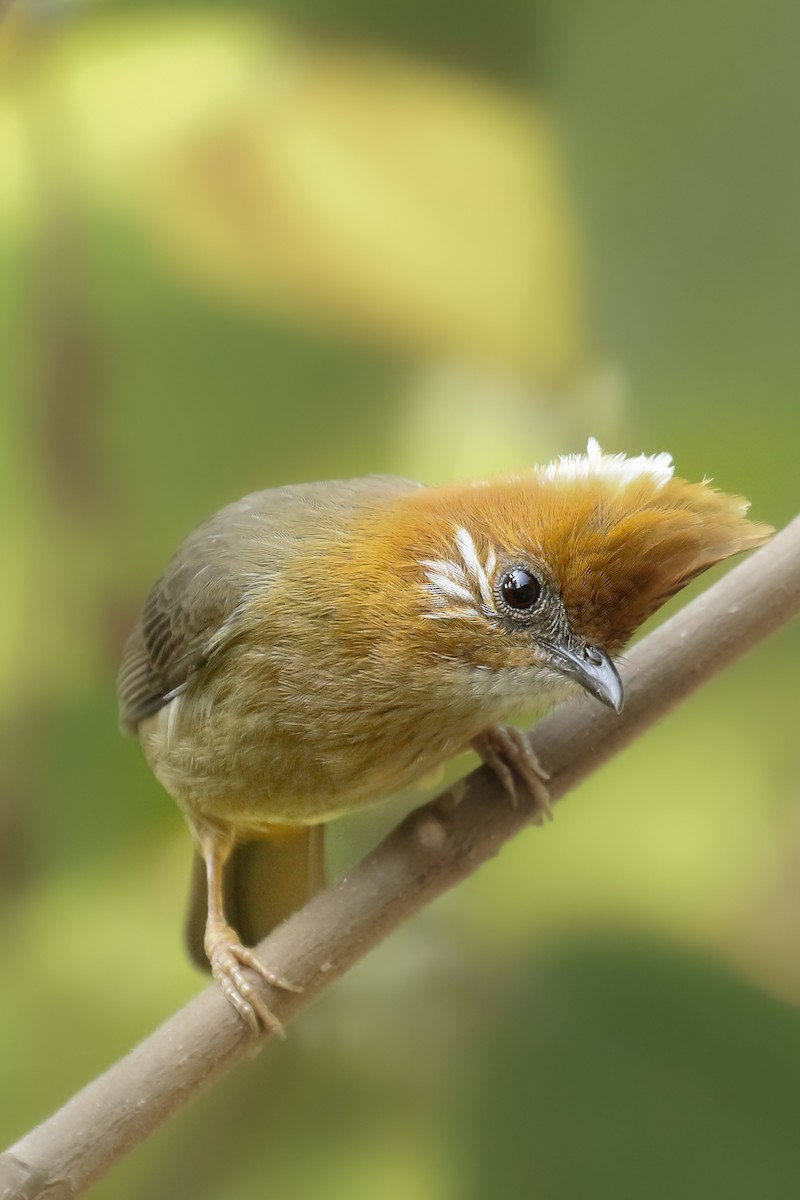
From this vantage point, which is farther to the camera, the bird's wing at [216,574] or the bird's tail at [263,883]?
the bird's tail at [263,883]

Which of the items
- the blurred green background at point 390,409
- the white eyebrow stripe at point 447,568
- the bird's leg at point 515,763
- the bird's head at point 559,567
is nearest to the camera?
the bird's head at point 559,567

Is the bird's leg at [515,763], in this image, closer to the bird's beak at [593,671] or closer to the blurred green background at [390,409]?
the bird's beak at [593,671]

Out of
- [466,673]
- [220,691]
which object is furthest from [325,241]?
[466,673]

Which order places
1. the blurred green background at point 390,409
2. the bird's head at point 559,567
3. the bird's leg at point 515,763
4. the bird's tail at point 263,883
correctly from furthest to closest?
1. the blurred green background at point 390,409
2. the bird's tail at point 263,883
3. the bird's leg at point 515,763
4. the bird's head at point 559,567

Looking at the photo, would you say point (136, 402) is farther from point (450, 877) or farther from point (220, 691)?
point (450, 877)

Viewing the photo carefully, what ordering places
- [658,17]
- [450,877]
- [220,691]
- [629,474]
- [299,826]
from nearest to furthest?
[629,474] < [450,877] < [220,691] < [299,826] < [658,17]

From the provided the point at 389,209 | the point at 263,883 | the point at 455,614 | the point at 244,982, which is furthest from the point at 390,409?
the point at 244,982

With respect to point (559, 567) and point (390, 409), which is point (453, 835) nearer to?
point (559, 567)

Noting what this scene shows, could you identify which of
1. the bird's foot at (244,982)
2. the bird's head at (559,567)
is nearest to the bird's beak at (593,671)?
the bird's head at (559,567)

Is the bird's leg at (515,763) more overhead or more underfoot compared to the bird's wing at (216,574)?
more underfoot
